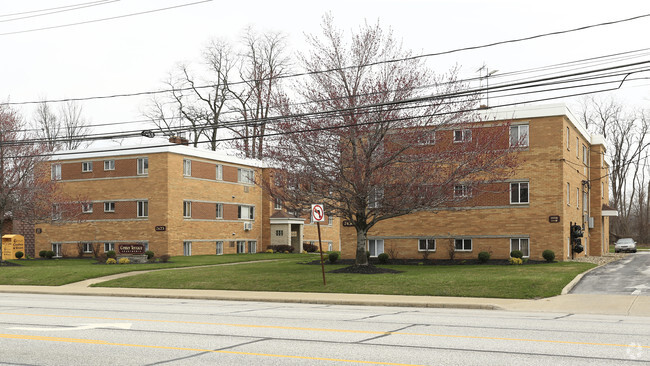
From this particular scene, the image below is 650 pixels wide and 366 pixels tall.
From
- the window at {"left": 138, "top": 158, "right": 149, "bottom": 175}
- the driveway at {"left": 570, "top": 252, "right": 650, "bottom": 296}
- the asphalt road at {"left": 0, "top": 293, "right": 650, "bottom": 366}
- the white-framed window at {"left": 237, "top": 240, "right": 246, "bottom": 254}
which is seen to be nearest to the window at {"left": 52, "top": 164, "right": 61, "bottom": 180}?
the window at {"left": 138, "top": 158, "right": 149, "bottom": 175}

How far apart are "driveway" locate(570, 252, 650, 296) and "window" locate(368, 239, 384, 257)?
1263 centimetres

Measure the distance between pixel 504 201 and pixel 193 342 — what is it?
92.3ft

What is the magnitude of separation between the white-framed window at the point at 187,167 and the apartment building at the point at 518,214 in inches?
593

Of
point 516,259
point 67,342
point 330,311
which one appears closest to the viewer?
point 67,342

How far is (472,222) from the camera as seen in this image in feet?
122

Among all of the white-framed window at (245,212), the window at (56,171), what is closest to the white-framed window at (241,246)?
the white-framed window at (245,212)

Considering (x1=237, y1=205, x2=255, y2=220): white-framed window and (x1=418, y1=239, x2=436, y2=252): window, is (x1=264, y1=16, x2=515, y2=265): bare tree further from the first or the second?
(x1=237, y1=205, x2=255, y2=220): white-framed window

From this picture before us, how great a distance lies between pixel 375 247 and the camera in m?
39.6

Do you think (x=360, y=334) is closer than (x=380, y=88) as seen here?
Yes

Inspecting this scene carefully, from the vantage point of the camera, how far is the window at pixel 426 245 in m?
38.2

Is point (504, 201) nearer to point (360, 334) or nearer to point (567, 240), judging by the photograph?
point (567, 240)

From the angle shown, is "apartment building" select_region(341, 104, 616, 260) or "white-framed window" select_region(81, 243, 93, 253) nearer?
"apartment building" select_region(341, 104, 616, 260)

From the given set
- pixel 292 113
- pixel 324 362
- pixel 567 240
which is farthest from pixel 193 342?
pixel 567 240

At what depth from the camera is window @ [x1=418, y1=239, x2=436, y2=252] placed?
38.2m
